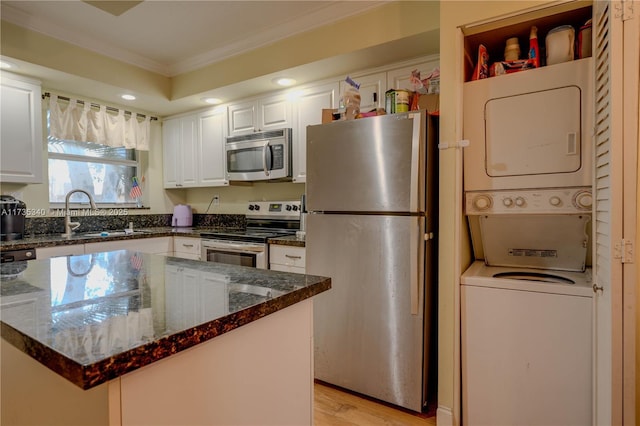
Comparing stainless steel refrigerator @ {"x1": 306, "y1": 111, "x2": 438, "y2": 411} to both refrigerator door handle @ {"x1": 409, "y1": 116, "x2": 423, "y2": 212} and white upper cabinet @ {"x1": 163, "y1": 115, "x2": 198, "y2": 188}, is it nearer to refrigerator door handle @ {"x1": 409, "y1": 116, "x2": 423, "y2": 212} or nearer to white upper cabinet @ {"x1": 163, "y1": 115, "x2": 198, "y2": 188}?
refrigerator door handle @ {"x1": 409, "y1": 116, "x2": 423, "y2": 212}

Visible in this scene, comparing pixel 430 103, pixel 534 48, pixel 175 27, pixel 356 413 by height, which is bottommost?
pixel 356 413

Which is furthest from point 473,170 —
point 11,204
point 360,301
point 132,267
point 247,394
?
point 11,204

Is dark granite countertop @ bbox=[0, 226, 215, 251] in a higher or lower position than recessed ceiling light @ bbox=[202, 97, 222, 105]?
lower

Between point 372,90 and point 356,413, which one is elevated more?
point 372,90

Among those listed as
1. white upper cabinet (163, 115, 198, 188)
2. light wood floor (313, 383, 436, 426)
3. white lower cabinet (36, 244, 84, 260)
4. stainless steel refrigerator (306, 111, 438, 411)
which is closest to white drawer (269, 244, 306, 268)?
stainless steel refrigerator (306, 111, 438, 411)

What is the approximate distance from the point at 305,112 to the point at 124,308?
2492mm

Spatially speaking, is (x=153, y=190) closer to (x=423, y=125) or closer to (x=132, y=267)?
(x=132, y=267)

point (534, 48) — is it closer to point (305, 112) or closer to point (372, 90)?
point (372, 90)

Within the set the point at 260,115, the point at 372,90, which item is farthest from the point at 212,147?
the point at 372,90

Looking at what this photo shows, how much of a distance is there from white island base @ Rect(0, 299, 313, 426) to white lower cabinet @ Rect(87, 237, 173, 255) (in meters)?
2.21

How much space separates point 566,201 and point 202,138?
3276mm

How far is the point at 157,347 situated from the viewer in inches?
23.6

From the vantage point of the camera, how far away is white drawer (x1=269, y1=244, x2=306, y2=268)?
8.37ft

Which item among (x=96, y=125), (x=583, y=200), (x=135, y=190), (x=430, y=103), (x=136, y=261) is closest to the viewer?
(x=136, y=261)
